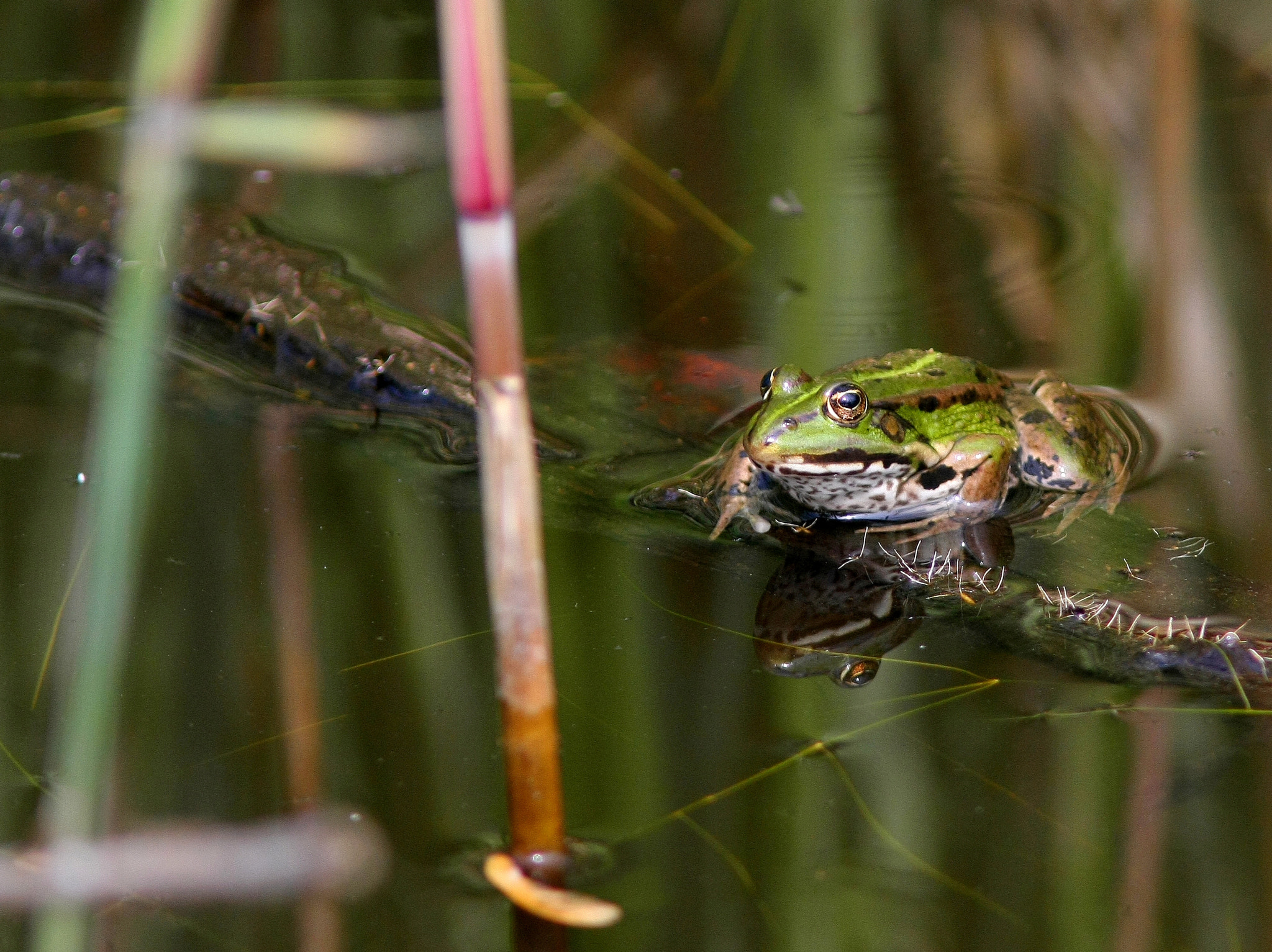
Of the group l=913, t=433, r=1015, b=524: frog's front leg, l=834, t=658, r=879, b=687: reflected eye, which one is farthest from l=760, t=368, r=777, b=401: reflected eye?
l=834, t=658, r=879, b=687: reflected eye

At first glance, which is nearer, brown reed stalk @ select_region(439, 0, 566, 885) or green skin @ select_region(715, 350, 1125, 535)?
brown reed stalk @ select_region(439, 0, 566, 885)

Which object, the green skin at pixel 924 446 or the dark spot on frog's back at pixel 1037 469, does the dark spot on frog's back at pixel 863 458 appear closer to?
the green skin at pixel 924 446

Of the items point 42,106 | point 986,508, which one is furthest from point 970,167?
point 42,106

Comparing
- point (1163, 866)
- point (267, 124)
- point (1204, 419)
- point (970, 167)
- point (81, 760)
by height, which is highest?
point (970, 167)

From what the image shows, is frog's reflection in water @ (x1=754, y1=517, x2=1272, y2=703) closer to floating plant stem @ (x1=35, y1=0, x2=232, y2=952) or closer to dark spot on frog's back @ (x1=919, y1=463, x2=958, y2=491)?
dark spot on frog's back @ (x1=919, y1=463, x2=958, y2=491)

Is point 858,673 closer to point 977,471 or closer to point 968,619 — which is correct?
point 968,619

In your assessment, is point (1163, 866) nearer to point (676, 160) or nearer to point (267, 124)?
point (267, 124)
